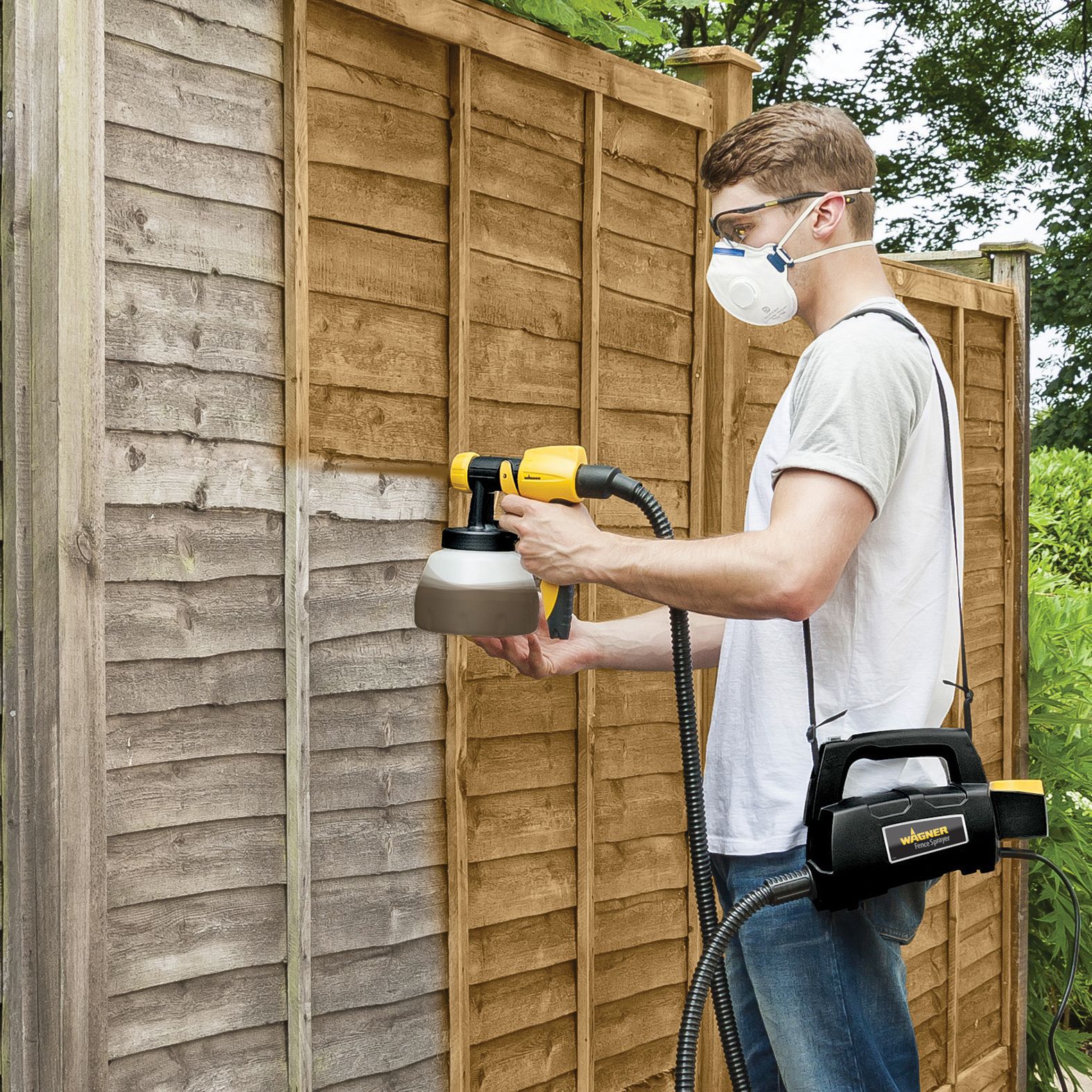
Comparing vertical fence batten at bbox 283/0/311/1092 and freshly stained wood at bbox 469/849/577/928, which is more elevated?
vertical fence batten at bbox 283/0/311/1092

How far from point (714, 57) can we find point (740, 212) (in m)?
1.36

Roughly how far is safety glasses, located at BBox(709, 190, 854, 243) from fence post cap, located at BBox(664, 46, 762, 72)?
1.26m

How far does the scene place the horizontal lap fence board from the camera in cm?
210

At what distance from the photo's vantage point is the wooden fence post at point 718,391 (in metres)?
3.36

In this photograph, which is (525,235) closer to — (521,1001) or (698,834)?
(698,834)

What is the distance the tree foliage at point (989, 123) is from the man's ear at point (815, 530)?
48.7 feet

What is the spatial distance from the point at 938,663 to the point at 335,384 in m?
1.21

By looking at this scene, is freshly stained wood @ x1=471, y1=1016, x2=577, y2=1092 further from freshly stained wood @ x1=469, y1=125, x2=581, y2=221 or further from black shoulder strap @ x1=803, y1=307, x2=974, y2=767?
freshly stained wood @ x1=469, y1=125, x2=581, y2=221

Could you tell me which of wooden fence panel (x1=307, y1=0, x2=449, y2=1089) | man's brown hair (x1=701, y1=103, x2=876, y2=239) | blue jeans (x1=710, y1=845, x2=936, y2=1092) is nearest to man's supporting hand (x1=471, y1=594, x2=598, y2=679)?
A: wooden fence panel (x1=307, y1=0, x2=449, y2=1089)

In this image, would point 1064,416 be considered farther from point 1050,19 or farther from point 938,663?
point 938,663

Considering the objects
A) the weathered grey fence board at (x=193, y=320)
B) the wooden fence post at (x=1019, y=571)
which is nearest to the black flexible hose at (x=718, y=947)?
the weathered grey fence board at (x=193, y=320)

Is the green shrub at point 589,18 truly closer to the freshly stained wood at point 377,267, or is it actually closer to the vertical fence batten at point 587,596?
the vertical fence batten at point 587,596

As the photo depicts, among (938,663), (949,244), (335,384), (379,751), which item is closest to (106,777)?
(379,751)

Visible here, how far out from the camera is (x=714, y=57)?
11.1ft
